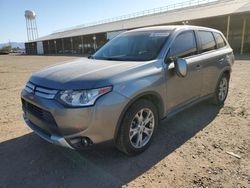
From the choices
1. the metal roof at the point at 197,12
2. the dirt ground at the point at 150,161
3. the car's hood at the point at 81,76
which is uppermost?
the metal roof at the point at 197,12

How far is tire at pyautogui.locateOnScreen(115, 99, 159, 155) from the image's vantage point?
3164mm

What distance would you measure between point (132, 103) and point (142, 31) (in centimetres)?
193

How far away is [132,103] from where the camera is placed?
318 centimetres

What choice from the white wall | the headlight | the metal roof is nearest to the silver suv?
the headlight

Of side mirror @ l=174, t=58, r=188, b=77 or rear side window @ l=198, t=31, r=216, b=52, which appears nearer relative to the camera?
side mirror @ l=174, t=58, r=188, b=77

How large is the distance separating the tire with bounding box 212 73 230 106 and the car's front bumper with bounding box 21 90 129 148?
3.21 m

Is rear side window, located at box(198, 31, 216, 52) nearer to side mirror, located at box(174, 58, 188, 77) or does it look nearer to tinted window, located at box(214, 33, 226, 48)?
tinted window, located at box(214, 33, 226, 48)

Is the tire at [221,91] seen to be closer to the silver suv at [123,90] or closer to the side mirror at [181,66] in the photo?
the silver suv at [123,90]

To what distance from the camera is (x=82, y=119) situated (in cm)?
280

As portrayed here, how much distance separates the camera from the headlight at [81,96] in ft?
9.23

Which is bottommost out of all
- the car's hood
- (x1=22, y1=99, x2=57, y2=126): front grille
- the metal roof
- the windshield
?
(x1=22, y1=99, x2=57, y2=126): front grille

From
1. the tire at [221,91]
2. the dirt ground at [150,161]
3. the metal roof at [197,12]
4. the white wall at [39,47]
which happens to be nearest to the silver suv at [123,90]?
the dirt ground at [150,161]

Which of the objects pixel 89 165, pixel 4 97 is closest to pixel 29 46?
pixel 4 97

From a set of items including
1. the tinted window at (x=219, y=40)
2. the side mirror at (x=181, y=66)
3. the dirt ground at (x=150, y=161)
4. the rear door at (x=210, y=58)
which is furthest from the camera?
the tinted window at (x=219, y=40)
